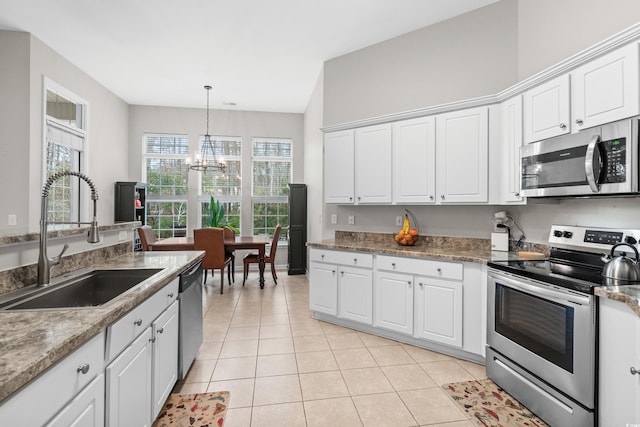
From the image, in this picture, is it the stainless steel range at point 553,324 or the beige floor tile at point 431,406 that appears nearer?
the stainless steel range at point 553,324

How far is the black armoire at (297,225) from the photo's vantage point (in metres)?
6.07

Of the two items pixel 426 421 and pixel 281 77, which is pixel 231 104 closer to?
pixel 281 77

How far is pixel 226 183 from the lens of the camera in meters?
6.66

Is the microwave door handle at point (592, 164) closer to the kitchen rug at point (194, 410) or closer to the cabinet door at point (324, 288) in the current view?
the cabinet door at point (324, 288)

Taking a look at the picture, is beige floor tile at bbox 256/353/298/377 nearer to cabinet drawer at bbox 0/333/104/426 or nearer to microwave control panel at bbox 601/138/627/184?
cabinet drawer at bbox 0/333/104/426

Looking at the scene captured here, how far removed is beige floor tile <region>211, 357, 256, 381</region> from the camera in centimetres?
247

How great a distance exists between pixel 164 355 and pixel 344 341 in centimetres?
169

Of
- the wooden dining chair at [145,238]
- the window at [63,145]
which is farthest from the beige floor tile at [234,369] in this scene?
the window at [63,145]

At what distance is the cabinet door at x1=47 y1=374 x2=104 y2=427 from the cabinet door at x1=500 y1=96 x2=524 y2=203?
2.84 meters

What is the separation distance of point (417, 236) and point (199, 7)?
3.13 metres

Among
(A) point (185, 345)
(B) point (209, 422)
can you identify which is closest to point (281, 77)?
(A) point (185, 345)

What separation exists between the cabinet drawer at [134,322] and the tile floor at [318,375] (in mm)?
793

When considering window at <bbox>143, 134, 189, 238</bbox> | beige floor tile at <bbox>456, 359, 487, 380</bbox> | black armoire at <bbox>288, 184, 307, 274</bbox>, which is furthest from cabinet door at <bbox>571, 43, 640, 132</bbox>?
window at <bbox>143, 134, 189, 238</bbox>

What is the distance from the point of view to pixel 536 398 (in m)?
1.98
